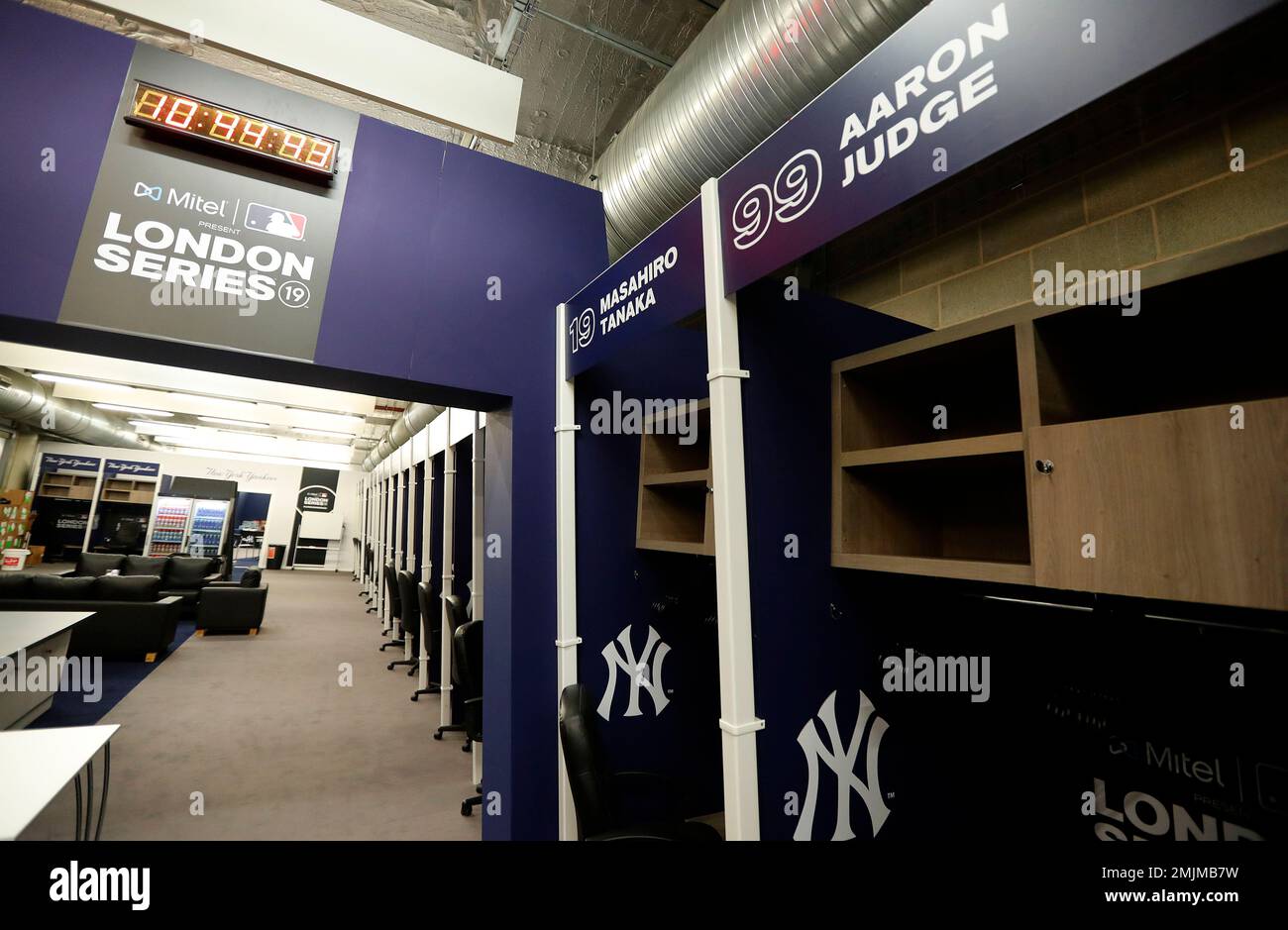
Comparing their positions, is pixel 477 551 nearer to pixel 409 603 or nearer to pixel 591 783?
pixel 409 603

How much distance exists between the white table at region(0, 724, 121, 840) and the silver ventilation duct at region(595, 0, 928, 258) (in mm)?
3144

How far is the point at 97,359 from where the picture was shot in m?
7.20

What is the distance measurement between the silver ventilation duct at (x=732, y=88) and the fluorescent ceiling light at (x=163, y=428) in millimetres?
15137

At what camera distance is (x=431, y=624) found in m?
5.12

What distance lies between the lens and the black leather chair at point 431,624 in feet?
16.1

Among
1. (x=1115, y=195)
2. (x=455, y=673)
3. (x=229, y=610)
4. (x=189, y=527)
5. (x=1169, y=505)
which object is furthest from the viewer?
(x=189, y=527)

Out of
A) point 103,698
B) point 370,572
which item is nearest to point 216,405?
point 370,572

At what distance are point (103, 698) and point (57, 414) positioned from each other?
10.1 meters

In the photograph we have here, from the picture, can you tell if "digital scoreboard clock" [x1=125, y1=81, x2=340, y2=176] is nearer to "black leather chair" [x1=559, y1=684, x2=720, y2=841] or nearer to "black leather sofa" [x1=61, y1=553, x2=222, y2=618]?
"black leather chair" [x1=559, y1=684, x2=720, y2=841]

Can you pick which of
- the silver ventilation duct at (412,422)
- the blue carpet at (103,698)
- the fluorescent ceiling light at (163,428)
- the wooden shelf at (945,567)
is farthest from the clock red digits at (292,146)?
the fluorescent ceiling light at (163,428)

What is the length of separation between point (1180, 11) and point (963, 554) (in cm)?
155
